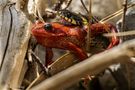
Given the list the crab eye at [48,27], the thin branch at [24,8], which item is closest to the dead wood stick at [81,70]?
the crab eye at [48,27]

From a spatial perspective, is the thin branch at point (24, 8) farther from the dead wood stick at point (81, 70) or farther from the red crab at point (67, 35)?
the dead wood stick at point (81, 70)

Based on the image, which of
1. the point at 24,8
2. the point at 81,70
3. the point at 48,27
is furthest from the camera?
the point at 24,8

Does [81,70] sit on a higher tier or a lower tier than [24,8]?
higher

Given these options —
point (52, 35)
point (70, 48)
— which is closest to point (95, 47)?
point (70, 48)

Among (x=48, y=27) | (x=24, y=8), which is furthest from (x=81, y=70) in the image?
(x=24, y=8)

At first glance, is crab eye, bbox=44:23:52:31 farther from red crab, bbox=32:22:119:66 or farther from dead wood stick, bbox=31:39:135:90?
dead wood stick, bbox=31:39:135:90

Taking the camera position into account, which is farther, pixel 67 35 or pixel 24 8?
pixel 24 8

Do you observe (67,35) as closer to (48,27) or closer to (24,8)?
(48,27)

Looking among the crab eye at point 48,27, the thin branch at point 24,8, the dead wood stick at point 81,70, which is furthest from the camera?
the thin branch at point 24,8

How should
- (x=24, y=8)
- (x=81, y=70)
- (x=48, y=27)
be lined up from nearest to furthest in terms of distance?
(x=81, y=70) → (x=48, y=27) → (x=24, y=8)
